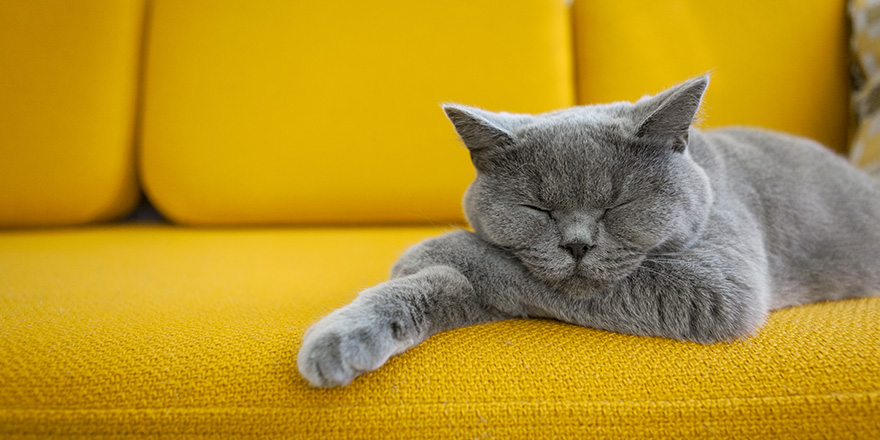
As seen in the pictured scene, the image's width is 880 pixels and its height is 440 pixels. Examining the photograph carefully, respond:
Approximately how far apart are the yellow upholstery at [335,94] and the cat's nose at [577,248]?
31.0 inches

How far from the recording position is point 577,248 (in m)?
0.64

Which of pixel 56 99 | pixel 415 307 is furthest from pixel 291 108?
pixel 415 307

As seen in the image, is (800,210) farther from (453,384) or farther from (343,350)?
(343,350)

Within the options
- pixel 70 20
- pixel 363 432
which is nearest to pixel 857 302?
pixel 363 432

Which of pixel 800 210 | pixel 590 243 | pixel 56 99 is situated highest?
pixel 56 99

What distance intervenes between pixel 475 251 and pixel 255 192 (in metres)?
1.01

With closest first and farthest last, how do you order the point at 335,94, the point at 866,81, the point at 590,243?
the point at 590,243 < the point at 866,81 < the point at 335,94

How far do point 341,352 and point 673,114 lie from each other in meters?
0.54

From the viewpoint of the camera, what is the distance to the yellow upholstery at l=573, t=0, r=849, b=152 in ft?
4.34

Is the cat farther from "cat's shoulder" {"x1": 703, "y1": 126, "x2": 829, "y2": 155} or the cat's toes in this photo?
"cat's shoulder" {"x1": 703, "y1": 126, "x2": 829, "y2": 155}

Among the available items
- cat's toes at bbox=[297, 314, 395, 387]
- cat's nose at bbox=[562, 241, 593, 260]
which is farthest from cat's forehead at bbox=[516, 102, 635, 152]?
cat's toes at bbox=[297, 314, 395, 387]

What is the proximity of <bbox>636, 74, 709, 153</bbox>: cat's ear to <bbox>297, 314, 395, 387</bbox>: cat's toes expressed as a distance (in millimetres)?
470

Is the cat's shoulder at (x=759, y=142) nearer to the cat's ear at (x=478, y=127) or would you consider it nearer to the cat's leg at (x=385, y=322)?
the cat's ear at (x=478, y=127)

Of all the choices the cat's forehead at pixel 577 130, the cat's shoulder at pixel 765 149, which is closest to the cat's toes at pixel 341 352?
the cat's forehead at pixel 577 130
